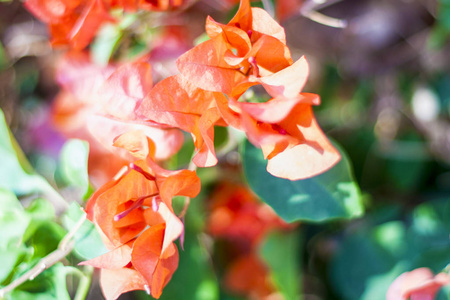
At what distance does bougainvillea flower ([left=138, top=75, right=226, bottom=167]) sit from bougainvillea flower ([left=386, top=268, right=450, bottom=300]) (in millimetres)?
287

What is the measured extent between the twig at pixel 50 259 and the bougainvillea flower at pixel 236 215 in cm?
39

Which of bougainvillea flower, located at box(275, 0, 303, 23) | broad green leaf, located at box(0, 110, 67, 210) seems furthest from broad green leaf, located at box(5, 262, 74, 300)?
bougainvillea flower, located at box(275, 0, 303, 23)

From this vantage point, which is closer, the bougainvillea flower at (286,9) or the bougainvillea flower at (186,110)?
the bougainvillea flower at (186,110)

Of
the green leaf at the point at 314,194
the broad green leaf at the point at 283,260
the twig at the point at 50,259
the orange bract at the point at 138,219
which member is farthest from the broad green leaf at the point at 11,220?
the broad green leaf at the point at 283,260

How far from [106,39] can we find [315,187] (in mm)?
369

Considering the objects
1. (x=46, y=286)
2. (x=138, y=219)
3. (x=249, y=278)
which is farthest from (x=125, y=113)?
(x=249, y=278)

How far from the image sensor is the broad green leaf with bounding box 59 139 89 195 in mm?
487

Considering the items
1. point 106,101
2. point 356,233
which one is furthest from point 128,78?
point 356,233

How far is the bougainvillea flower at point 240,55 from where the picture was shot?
349 mm

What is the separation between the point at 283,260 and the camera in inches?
26.6

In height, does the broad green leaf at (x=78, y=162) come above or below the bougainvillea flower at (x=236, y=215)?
above

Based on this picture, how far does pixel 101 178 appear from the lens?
781 mm

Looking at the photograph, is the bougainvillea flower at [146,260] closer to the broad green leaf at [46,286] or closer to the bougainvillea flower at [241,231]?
the broad green leaf at [46,286]

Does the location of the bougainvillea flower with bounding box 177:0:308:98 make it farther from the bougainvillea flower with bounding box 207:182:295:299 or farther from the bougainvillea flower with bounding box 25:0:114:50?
the bougainvillea flower with bounding box 207:182:295:299
